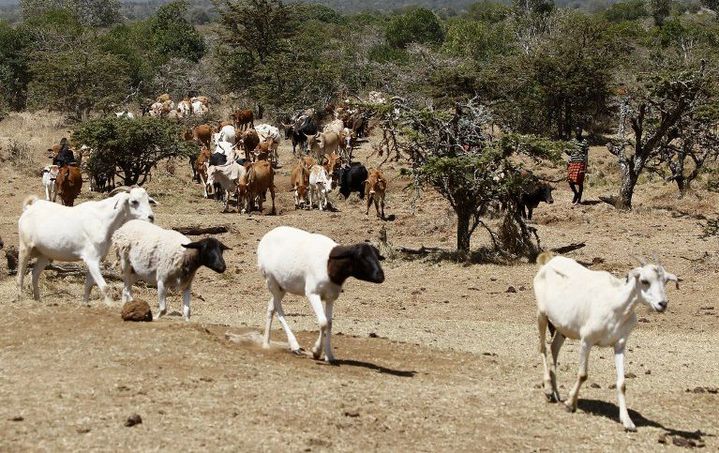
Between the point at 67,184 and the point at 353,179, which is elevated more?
the point at 67,184

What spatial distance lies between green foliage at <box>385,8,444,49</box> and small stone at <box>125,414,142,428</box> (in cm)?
7302

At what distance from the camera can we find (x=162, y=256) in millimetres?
13672

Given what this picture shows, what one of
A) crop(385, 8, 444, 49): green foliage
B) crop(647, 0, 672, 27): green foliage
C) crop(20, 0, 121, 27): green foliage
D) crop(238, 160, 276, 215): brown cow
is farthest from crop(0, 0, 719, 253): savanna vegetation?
crop(647, 0, 672, 27): green foliage

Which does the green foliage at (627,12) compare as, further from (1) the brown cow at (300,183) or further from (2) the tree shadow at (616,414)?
(2) the tree shadow at (616,414)

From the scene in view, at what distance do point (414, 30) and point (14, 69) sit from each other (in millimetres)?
38702

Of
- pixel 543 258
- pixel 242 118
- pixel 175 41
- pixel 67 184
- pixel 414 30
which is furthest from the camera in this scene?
pixel 414 30

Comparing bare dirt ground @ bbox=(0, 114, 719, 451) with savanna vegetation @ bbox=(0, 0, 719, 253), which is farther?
savanna vegetation @ bbox=(0, 0, 719, 253)

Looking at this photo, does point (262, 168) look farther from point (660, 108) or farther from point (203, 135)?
point (203, 135)

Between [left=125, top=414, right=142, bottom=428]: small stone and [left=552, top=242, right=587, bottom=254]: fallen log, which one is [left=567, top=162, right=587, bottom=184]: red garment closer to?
[left=552, top=242, right=587, bottom=254]: fallen log

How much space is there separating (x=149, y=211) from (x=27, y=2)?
82.0 meters

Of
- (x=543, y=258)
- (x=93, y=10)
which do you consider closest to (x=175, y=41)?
(x=93, y=10)

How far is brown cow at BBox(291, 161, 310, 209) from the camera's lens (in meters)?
30.2

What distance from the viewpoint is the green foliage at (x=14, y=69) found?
175 feet

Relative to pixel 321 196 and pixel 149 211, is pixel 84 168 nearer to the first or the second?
pixel 321 196
